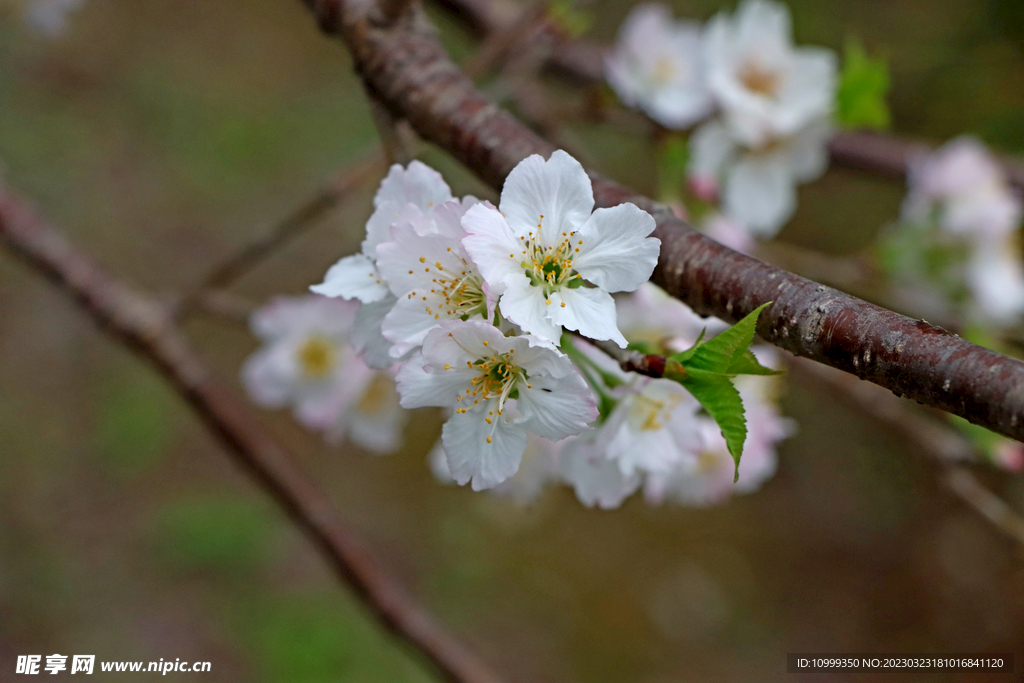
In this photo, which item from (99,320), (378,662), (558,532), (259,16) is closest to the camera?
(99,320)

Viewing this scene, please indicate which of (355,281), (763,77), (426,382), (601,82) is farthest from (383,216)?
(601,82)

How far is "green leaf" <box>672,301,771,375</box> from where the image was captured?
A: 1.83ft

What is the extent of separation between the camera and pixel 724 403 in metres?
0.61

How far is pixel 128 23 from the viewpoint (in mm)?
3268

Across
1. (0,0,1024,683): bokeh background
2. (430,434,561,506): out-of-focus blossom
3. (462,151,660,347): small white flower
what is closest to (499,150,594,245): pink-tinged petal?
(462,151,660,347): small white flower

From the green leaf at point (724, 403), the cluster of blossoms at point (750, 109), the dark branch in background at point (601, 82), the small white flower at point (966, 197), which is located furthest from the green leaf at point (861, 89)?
the green leaf at point (724, 403)

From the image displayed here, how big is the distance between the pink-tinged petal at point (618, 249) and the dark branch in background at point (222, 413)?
78cm

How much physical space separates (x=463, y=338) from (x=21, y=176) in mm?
2985

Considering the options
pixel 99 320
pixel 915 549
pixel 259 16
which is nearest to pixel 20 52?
pixel 259 16

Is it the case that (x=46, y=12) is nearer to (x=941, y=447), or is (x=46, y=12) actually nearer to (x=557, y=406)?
(x=557, y=406)

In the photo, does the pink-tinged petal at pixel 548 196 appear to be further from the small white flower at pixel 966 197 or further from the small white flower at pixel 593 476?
the small white flower at pixel 966 197

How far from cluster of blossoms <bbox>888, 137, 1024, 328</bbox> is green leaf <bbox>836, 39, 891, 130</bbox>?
362 mm

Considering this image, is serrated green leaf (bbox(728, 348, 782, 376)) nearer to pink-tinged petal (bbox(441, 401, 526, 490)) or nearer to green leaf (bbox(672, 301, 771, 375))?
green leaf (bbox(672, 301, 771, 375))

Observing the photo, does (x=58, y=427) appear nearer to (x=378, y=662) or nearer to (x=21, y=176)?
(x=21, y=176)
